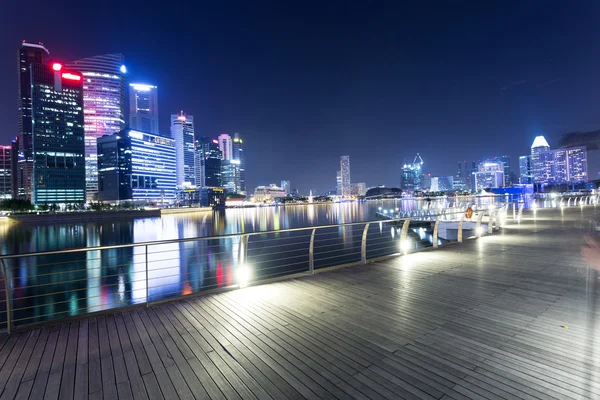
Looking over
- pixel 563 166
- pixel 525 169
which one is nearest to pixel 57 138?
pixel 563 166

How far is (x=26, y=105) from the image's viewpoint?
155250 mm

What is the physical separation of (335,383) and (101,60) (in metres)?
224

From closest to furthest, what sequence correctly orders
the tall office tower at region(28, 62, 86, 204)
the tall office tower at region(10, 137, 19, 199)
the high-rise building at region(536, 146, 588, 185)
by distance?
1. the tall office tower at region(28, 62, 86, 204)
2. the high-rise building at region(536, 146, 588, 185)
3. the tall office tower at region(10, 137, 19, 199)

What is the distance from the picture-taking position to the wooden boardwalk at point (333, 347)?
2576 mm

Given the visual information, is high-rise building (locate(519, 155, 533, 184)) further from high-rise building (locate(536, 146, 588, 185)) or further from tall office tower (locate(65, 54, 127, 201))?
tall office tower (locate(65, 54, 127, 201))

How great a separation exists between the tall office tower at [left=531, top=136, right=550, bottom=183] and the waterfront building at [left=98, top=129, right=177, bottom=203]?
185569 millimetres

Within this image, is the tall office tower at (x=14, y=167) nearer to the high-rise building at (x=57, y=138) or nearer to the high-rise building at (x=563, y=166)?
the high-rise building at (x=57, y=138)

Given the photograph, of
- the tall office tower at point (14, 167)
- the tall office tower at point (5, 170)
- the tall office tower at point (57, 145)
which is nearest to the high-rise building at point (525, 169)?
the tall office tower at point (57, 145)

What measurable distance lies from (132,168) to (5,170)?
7532 cm

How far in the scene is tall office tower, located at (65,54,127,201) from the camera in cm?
15650

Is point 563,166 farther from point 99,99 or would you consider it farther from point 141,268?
point 99,99

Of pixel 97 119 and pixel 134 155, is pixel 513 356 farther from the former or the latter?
pixel 97 119

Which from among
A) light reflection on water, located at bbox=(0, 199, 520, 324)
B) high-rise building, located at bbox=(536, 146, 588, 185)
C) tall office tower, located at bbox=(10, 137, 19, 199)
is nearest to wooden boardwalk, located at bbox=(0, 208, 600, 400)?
light reflection on water, located at bbox=(0, 199, 520, 324)

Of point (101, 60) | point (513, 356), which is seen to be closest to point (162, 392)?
point (513, 356)
